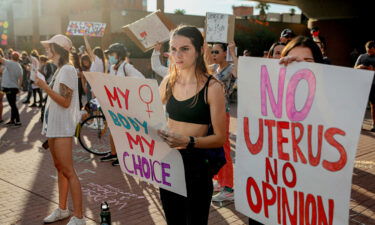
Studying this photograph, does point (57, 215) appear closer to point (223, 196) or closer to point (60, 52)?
point (60, 52)

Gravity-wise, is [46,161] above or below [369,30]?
Answer: below

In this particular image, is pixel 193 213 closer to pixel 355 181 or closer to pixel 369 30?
pixel 355 181

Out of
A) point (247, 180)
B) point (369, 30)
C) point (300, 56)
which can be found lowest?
point (247, 180)

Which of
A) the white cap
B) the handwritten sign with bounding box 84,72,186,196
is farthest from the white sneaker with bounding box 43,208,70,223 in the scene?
the handwritten sign with bounding box 84,72,186,196

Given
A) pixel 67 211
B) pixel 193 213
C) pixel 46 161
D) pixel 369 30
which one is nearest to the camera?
A: pixel 193 213

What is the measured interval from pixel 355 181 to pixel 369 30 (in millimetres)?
26680

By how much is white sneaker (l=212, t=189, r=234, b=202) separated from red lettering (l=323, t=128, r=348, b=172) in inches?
126

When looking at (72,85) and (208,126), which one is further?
(72,85)

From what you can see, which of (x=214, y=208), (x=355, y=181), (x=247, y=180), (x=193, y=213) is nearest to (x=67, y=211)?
(x=214, y=208)

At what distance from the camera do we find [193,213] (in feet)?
8.34

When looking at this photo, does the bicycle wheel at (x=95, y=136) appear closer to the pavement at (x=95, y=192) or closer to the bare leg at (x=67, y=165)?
the pavement at (x=95, y=192)

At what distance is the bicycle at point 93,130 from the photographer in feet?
25.5

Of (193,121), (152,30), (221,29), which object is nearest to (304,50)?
(193,121)

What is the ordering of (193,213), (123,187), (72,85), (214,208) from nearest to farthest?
(193,213)
(72,85)
(214,208)
(123,187)
